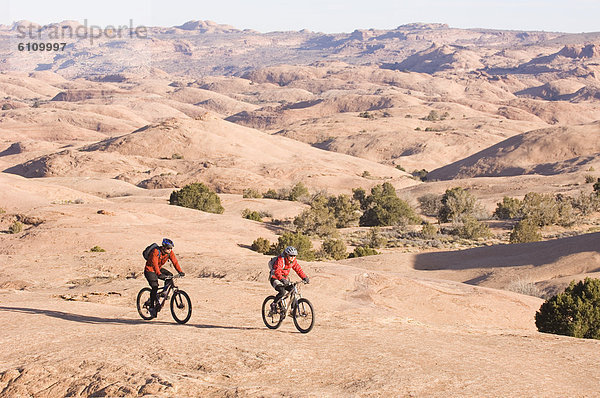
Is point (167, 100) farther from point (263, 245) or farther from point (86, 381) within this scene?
point (86, 381)

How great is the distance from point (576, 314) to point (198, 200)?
28.3 meters

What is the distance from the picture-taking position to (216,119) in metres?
71.5

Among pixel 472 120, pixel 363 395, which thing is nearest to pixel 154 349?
pixel 363 395

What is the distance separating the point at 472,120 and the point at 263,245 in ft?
258

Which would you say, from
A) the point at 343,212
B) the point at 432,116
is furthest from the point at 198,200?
the point at 432,116

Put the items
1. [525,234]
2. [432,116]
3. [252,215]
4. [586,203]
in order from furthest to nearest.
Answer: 1. [432,116]
2. [586,203]
3. [252,215]
4. [525,234]

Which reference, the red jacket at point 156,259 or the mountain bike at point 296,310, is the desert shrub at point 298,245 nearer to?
the red jacket at point 156,259

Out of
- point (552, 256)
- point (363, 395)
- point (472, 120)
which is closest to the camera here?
point (363, 395)

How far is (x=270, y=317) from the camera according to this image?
11.4m

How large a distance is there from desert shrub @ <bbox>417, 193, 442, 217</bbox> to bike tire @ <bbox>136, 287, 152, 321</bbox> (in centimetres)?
3536

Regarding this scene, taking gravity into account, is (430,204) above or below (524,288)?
above

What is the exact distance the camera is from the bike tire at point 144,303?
1205cm

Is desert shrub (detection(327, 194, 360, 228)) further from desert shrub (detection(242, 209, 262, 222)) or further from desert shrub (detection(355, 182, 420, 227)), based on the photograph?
desert shrub (detection(242, 209, 262, 222))

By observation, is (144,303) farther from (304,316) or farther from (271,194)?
(271,194)
